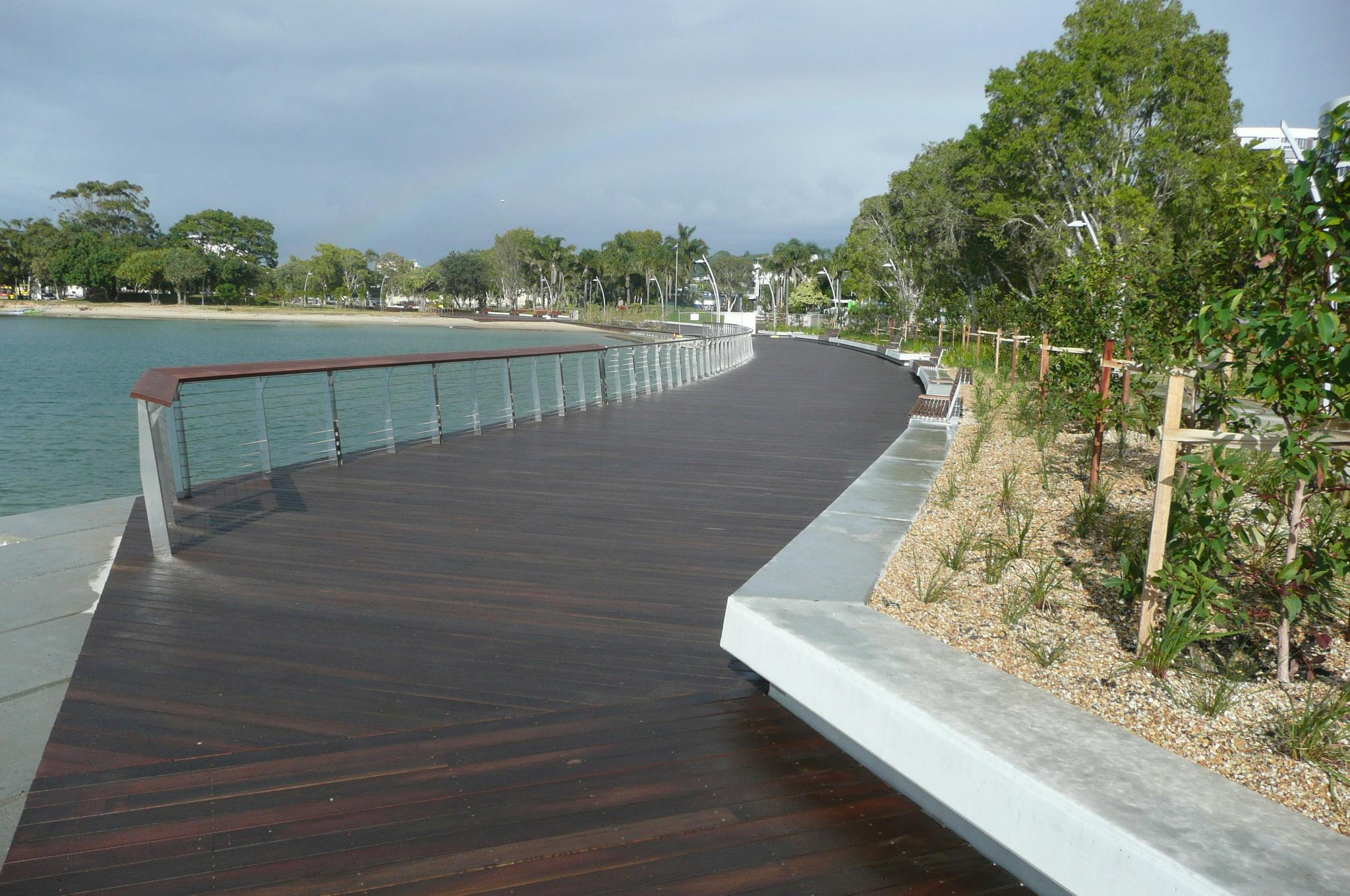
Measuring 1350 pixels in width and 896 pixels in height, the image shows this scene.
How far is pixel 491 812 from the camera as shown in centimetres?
304

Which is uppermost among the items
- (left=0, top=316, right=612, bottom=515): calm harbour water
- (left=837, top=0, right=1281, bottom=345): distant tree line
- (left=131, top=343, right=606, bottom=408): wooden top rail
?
(left=837, top=0, right=1281, bottom=345): distant tree line

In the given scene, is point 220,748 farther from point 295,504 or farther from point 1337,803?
point 295,504

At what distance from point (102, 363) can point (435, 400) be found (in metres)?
50.3

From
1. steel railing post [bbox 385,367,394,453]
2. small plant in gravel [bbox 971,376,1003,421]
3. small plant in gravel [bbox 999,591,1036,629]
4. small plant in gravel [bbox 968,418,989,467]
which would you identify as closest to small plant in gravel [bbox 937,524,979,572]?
small plant in gravel [bbox 999,591,1036,629]

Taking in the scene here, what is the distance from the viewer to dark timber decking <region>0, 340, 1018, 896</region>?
2791mm

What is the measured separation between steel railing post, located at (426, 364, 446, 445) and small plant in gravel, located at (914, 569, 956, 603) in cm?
720

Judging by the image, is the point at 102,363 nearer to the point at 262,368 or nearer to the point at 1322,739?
the point at 262,368

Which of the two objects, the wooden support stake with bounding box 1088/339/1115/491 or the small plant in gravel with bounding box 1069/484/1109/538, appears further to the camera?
the wooden support stake with bounding box 1088/339/1115/491

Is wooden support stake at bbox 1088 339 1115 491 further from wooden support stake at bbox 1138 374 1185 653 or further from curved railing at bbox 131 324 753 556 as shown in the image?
Result: curved railing at bbox 131 324 753 556

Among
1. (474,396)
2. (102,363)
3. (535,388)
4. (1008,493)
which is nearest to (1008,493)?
(1008,493)

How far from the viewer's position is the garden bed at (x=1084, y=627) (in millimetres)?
3184

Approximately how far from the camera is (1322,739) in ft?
10.3

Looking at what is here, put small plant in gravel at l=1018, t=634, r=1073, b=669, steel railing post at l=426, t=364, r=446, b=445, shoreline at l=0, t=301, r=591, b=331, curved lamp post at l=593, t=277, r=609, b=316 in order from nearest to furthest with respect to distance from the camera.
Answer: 1. small plant in gravel at l=1018, t=634, r=1073, b=669
2. steel railing post at l=426, t=364, r=446, b=445
3. shoreline at l=0, t=301, r=591, b=331
4. curved lamp post at l=593, t=277, r=609, b=316

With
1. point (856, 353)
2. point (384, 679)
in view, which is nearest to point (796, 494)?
point (384, 679)
